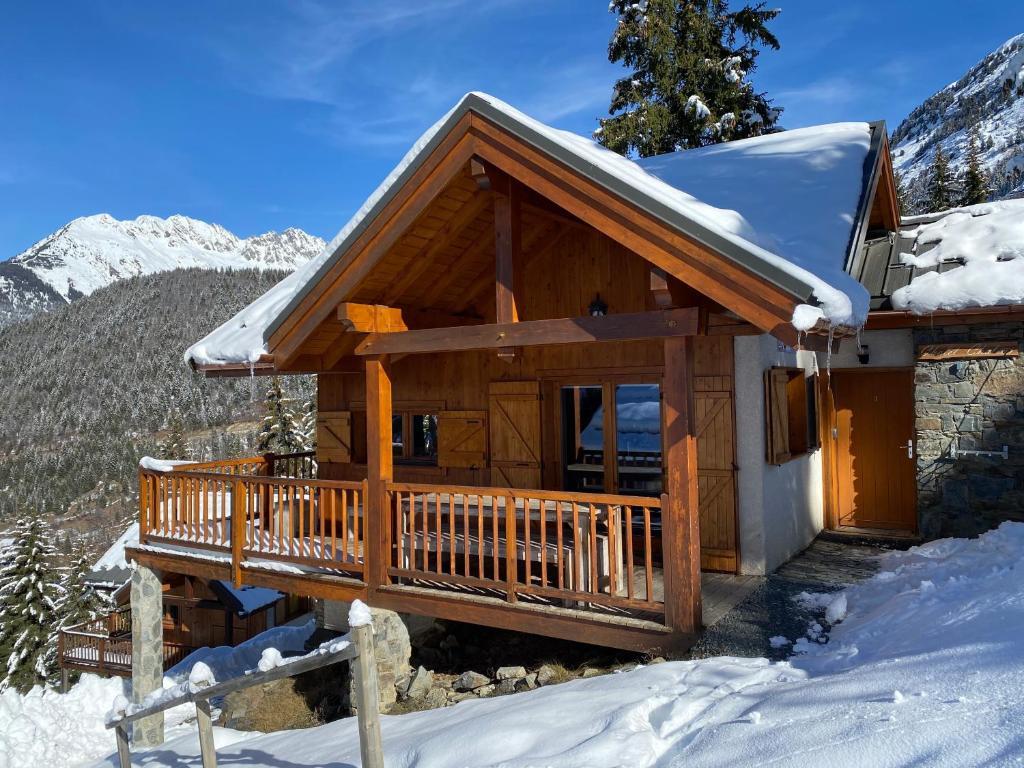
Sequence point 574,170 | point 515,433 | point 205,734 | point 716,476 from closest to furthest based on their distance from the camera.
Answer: point 205,734 < point 574,170 < point 716,476 < point 515,433

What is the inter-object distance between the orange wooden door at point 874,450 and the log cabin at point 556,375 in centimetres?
63

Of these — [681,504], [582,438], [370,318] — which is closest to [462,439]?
[582,438]

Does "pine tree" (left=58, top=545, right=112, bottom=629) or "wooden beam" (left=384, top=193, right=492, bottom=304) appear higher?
"wooden beam" (left=384, top=193, right=492, bottom=304)

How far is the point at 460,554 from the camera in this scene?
26.2ft

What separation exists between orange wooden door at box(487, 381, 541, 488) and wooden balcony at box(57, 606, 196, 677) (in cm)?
1550

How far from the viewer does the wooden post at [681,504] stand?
5.66 metres

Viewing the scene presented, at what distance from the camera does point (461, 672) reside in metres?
7.41

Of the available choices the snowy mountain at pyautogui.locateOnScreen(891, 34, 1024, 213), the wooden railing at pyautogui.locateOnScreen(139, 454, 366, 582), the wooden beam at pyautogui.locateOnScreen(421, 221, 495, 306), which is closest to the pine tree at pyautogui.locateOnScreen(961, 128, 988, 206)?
the wooden beam at pyautogui.locateOnScreen(421, 221, 495, 306)

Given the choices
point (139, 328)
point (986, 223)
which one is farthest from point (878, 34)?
point (139, 328)

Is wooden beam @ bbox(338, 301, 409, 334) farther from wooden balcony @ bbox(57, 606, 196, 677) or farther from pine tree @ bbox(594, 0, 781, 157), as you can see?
wooden balcony @ bbox(57, 606, 196, 677)

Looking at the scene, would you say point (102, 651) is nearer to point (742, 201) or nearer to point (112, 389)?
point (742, 201)

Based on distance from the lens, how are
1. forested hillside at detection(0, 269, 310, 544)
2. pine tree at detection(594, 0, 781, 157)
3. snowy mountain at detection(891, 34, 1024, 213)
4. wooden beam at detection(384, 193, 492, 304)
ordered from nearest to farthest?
wooden beam at detection(384, 193, 492, 304) < pine tree at detection(594, 0, 781, 157) < forested hillside at detection(0, 269, 310, 544) < snowy mountain at detection(891, 34, 1024, 213)

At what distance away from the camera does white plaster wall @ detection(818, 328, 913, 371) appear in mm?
9023

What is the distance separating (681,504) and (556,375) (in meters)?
3.45
